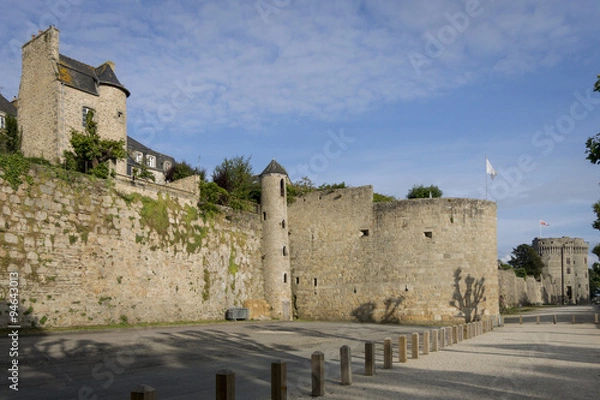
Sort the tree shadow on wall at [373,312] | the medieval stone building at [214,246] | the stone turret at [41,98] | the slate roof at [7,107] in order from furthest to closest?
the slate roof at [7,107] < the tree shadow on wall at [373,312] < the stone turret at [41,98] < the medieval stone building at [214,246]

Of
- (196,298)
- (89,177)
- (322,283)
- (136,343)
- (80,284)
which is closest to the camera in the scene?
(136,343)

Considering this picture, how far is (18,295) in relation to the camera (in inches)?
725

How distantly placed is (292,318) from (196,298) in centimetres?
956

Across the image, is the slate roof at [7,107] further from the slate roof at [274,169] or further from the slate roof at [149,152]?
the slate roof at [274,169]

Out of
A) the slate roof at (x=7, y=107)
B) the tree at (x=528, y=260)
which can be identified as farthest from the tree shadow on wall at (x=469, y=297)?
the tree at (x=528, y=260)

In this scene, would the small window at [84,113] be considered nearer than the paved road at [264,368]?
No

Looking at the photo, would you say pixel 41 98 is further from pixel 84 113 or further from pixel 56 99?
pixel 84 113

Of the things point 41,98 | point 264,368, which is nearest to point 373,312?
point 264,368

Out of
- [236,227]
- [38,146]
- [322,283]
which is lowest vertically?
[322,283]

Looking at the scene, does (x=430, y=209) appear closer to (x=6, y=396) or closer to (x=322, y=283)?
(x=322, y=283)

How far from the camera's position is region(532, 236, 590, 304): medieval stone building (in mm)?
90438

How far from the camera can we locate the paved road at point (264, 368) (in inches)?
380

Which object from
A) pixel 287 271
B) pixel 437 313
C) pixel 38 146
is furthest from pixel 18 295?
pixel 437 313

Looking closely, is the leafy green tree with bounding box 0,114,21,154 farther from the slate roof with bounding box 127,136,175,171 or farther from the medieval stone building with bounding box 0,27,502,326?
the slate roof with bounding box 127,136,175,171
